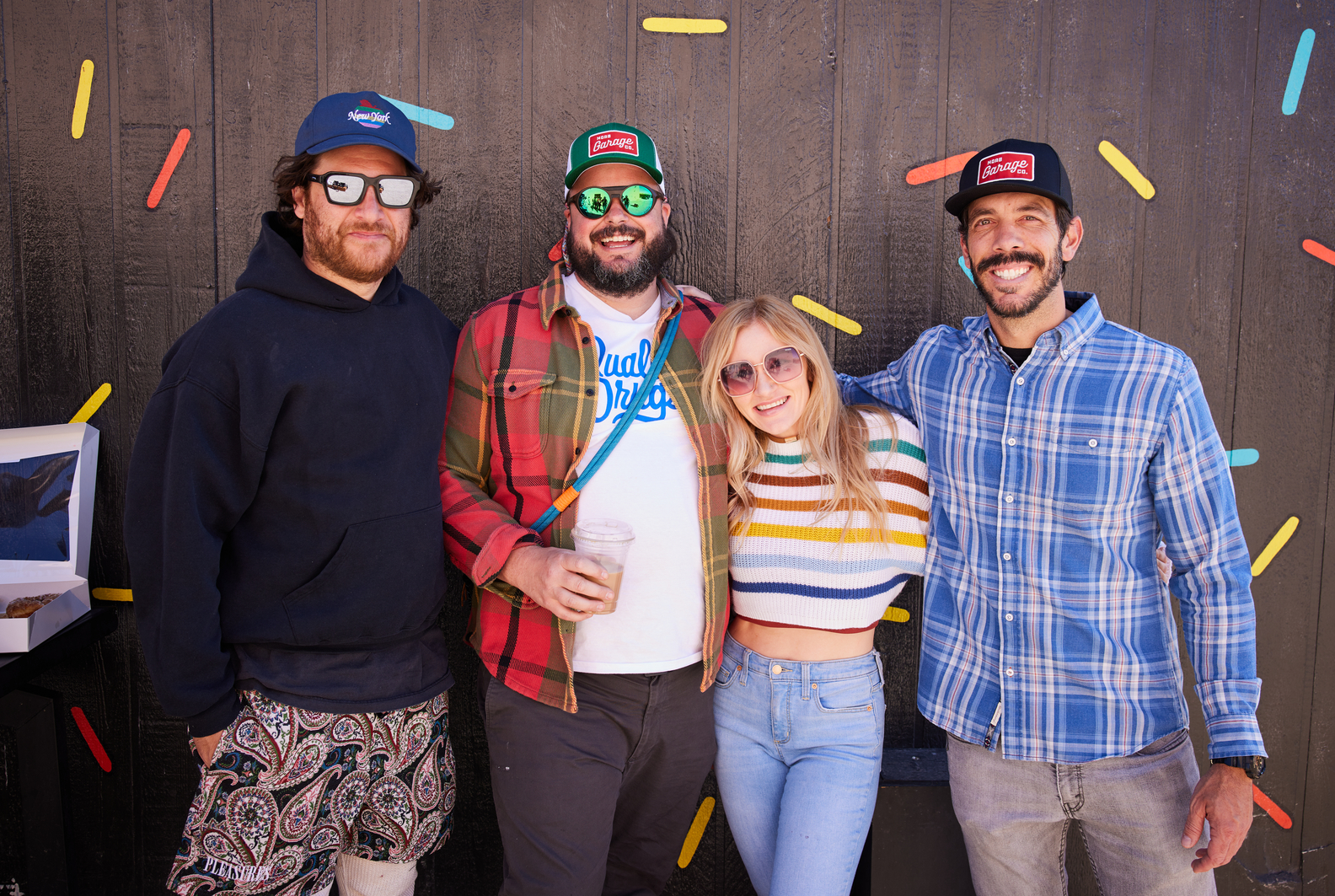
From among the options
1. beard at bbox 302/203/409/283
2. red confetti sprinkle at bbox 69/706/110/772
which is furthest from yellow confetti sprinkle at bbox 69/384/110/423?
beard at bbox 302/203/409/283

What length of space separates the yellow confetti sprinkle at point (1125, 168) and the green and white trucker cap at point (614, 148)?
157 cm

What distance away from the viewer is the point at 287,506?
172 cm

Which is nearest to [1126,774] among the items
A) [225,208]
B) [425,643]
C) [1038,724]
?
[1038,724]

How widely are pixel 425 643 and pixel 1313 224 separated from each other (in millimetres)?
3168

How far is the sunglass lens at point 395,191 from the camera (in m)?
1.83

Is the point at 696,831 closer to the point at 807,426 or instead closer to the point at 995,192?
the point at 807,426

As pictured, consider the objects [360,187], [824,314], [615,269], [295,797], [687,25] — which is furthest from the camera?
[824,314]

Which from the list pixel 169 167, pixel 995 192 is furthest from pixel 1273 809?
pixel 169 167

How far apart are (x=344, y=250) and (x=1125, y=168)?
2.49 m

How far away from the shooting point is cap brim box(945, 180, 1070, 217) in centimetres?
180

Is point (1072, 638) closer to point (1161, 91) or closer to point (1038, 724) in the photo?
point (1038, 724)

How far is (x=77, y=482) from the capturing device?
2355mm

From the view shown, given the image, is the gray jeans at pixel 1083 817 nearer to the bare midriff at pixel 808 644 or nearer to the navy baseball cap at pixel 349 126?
the bare midriff at pixel 808 644

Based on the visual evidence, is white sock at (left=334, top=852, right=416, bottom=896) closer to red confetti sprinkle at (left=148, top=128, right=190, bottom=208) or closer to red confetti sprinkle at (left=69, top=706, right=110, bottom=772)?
red confetti sprinkle at (left=69, top=706, right=110, bottom=772)
